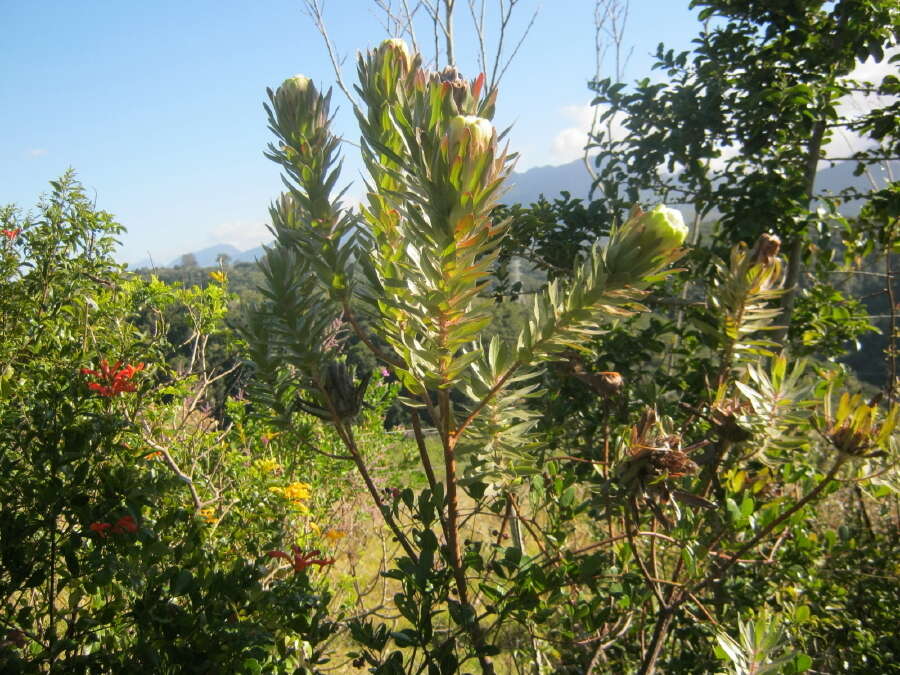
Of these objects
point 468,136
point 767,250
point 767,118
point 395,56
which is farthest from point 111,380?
point 767,118

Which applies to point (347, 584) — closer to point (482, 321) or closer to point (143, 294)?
point (143, 294)

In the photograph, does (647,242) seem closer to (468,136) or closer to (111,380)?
(468,136)

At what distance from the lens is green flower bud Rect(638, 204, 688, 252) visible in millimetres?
741

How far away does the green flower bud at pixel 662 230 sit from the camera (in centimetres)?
74

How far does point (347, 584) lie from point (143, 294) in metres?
1.70

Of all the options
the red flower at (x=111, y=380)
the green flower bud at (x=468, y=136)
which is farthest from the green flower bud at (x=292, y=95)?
the red flower at (x=111, y=380)

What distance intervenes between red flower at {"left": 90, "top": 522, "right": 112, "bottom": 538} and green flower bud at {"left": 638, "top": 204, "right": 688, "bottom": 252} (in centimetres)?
124

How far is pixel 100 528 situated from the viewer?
3.71 feet

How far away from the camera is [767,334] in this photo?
2150 mm

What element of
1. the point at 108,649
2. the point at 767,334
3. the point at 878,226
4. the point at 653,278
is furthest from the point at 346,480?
the point at 878,226

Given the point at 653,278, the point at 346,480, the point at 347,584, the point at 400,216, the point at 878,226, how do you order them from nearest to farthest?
the point at 653,278 → the point at 400,216 → the point at 878,226 → the point at 347,584 → the point at 346,480

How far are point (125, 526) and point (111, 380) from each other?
1.56 ft

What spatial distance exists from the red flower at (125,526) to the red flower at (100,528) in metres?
0.02

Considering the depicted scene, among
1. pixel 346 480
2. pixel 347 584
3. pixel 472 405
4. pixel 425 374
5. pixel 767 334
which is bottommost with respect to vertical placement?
pixel 347 584
